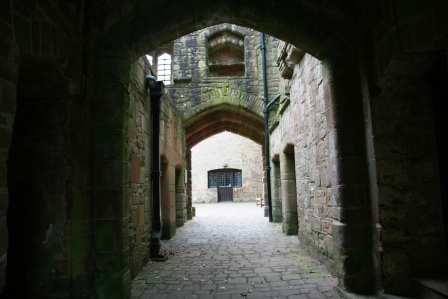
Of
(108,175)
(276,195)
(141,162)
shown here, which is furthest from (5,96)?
(276,195)

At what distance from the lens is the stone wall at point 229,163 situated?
21984 mm

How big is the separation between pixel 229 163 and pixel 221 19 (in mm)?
18714

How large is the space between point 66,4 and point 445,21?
9.19ft

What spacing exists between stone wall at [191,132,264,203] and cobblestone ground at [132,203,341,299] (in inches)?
597

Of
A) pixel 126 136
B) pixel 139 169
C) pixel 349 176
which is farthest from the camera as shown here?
pixel 139 169

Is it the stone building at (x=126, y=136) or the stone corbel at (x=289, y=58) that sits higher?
the stone corbel at (x=289, y=58)

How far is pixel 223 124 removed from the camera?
1239 cm

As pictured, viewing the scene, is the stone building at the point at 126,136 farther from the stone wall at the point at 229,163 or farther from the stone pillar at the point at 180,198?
the stone wall at the point at 229,163

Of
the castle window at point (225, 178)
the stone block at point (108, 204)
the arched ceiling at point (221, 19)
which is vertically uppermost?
the arched ceiling at point (221, 19)

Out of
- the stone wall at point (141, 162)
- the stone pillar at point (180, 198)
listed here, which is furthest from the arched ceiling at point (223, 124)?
the stone wall at point (141, 162)

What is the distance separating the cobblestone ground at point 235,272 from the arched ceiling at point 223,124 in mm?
4950

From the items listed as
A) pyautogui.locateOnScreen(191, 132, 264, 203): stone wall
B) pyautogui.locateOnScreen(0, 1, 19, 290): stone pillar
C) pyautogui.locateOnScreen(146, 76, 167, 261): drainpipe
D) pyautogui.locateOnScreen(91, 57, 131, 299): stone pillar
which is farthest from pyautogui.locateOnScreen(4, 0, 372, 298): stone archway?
pyautogui.locateOnScreen(191, 132, 264, 203): stone wall

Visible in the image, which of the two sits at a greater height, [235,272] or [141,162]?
[141,162]

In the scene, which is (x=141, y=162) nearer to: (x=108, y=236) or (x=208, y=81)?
(x=108, y=236)
